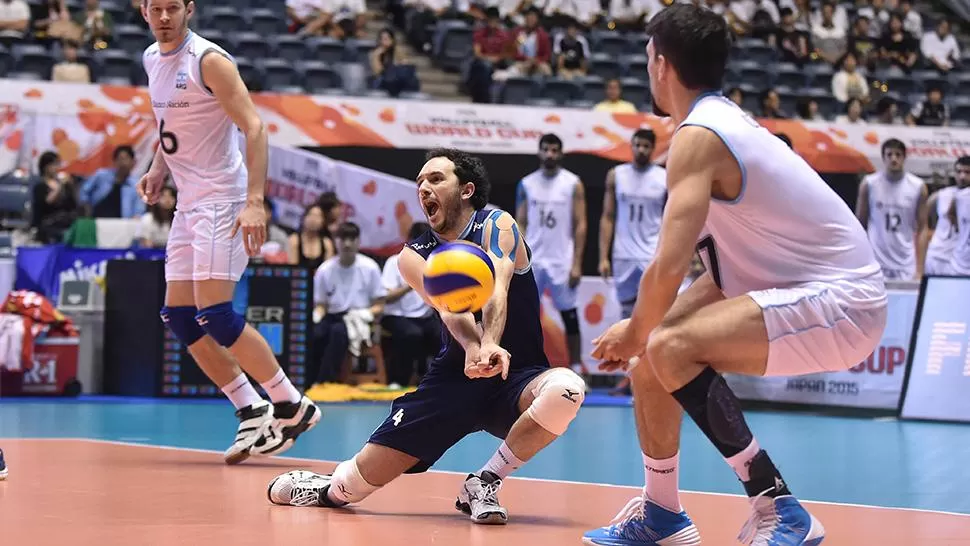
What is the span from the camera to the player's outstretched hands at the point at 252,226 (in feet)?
21.2

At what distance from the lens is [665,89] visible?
4.28m

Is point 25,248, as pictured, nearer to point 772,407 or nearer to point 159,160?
point 159,160

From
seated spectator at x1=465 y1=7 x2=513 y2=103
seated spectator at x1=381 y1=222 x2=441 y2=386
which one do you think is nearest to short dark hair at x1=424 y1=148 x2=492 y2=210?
seated spectator at x1=381 y1=222 x2=441 y2=386

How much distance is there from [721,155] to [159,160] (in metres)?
4.06

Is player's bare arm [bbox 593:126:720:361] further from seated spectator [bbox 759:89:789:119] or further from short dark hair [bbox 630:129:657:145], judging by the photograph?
seated spectator [bbox 759:89:789:119]

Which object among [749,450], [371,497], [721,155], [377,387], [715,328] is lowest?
[377,387]

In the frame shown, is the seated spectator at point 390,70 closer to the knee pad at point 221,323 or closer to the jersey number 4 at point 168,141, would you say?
the jersey number 4 at point 168,141

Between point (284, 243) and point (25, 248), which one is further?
point (284, 243)

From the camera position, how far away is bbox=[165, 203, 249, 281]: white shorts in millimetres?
6891

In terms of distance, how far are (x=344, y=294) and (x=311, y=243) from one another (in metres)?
0.81

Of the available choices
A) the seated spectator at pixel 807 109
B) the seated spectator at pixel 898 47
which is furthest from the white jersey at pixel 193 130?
the seated spectator at pixel 898 47

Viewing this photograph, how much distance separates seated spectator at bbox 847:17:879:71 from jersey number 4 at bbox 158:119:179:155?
636 inches

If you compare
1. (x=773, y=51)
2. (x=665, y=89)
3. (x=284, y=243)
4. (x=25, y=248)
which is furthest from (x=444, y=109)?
(x=665, y=89)

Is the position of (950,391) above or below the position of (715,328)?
below
